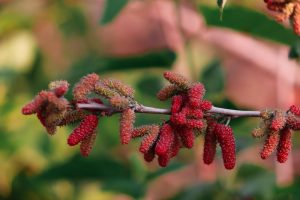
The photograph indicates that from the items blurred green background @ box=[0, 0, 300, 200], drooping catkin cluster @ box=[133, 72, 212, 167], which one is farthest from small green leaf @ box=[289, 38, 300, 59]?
drooping catkin cluster @ box=[133, 72, 212, 167]

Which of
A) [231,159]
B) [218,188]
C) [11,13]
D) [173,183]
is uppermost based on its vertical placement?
[11,13]

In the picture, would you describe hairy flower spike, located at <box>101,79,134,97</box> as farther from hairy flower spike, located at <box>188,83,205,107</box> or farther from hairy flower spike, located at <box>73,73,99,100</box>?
hairy flower spike, located at <box>188,83,205,107</box>

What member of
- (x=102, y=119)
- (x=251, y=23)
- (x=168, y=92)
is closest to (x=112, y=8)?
(x=251, y=23)

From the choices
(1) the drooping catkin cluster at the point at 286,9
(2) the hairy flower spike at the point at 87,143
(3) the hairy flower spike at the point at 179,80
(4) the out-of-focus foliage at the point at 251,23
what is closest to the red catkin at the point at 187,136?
(3) the hairy flower spike at the point at 179,80

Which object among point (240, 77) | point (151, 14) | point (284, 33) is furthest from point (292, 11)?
point (240, 77)

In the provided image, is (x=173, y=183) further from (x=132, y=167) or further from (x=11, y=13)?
(x=132, y=167)

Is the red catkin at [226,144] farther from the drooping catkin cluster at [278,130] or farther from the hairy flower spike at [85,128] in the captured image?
the hairy flower spike at [85,128]
